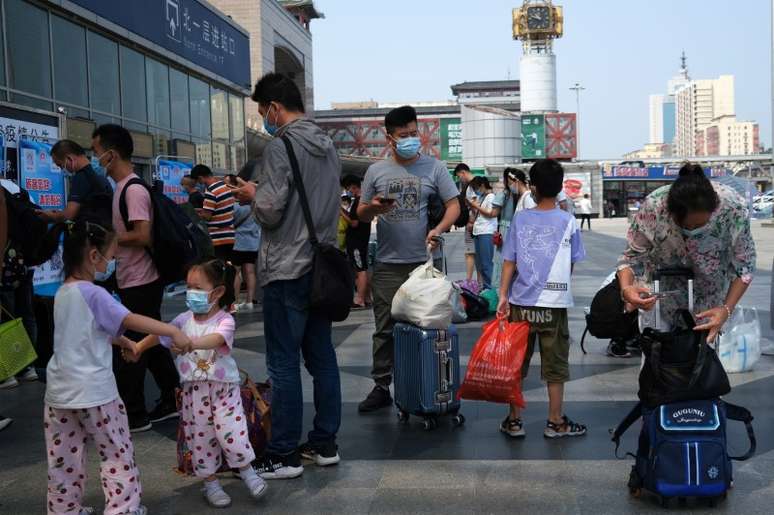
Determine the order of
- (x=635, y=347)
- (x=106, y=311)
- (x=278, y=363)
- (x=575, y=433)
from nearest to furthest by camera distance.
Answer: (x=106, y=311), (x=278, y=363), (x=575, y=433), (x=635, y=347)

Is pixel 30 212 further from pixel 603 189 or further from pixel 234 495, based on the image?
pixel 603 189

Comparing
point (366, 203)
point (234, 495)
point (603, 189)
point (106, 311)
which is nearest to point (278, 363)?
point (234, 495)

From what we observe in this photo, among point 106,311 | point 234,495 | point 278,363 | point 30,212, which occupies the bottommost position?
point 234,495

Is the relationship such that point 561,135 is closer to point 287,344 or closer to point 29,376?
point 29,376

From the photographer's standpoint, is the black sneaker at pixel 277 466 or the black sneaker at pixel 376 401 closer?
the black sneaker at pixel 277 466

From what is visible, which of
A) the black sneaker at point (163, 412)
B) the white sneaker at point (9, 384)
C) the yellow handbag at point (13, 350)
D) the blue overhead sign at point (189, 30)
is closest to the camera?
the yellow handbag at point (13, 350)

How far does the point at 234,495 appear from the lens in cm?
396

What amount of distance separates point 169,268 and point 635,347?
13.5 ft

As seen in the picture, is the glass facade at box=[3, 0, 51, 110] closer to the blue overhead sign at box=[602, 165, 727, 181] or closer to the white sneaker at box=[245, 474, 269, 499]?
the white sneaker at box=[245, 474, 269, 499]

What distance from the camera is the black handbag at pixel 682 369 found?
11.7ft

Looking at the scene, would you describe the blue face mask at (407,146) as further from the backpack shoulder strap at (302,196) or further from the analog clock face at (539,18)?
the analog clock face at (539,18)

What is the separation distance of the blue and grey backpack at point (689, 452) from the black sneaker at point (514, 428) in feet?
3.80

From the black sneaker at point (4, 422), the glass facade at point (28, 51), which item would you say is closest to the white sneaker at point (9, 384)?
the black sneaker at point (4, 422)

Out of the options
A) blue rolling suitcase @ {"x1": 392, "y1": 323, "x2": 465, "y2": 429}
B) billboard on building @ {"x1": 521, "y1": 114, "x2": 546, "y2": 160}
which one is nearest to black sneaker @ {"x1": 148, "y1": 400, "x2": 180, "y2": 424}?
blue rolling suitcase @ {"x1": 392, "y1": 323, "x2": 465, "y2": 429}
